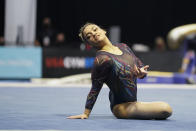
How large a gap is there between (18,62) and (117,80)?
5966 millimetres

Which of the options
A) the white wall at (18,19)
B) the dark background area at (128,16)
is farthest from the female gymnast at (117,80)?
the dark background area at (128,16)

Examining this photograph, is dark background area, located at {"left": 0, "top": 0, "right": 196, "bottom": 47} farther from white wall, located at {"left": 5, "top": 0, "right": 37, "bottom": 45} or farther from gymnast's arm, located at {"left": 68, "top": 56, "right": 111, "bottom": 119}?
gymnast's arm, located at {"left": 68, "top": 56, "right": 111, "bottom": 119}

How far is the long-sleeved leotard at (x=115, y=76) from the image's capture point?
4758 millimetres

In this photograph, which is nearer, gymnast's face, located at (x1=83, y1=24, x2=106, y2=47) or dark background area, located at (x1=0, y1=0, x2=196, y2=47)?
gymnast's face, located at (x1=83, y1=24, x2=106, y2=47)

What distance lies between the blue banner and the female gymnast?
5.75m

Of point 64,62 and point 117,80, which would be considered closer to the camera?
point 117,80

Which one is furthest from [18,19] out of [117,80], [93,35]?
[117,80]

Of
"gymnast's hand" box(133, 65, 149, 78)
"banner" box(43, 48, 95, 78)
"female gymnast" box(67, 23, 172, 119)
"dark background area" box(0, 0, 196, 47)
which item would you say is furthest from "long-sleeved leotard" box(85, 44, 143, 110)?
"dark background area" box(0, 0, 196, 47)

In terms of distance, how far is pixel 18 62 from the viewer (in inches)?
416

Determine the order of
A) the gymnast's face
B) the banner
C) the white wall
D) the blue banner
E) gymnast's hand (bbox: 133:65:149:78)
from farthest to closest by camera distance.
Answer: the white wall
the banner
the blue banner
the gymnast's face
gymnast's hand (bbox: 133:65:149:78)

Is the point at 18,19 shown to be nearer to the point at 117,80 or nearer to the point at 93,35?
the point at 93,35

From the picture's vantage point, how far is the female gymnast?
4.77 m

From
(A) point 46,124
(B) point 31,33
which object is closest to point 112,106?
(A) point 46,124

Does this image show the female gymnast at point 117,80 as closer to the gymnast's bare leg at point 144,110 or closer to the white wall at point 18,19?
the gymnast's bare leg at point 144,110
